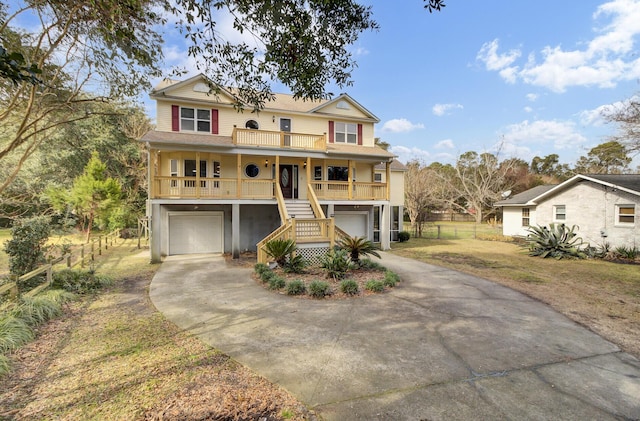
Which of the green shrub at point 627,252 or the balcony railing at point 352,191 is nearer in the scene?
the green shrub at point 627,252

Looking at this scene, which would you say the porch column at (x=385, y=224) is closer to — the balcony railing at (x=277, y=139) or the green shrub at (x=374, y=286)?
the balcony railing at (x=277, y=139)

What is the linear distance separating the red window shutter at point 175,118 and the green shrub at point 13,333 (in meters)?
11.1

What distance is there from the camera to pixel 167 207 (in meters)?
14.3

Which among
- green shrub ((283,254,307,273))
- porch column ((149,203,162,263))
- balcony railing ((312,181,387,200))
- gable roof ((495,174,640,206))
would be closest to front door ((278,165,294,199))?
balcony railing ((312,181,387,200))

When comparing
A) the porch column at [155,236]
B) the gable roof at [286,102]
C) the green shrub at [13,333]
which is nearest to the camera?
the green shrub at [13,333]

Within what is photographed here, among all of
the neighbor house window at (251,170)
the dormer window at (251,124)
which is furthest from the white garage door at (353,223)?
the dormer window at (251,124)

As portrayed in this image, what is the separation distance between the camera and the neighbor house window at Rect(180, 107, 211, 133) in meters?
14.9

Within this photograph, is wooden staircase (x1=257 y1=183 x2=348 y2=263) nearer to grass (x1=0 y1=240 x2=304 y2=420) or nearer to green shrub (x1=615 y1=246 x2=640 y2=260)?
grass (x1=0 y1=240 x2=304 y2=420)

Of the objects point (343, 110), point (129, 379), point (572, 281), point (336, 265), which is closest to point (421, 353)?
point (129, 379)

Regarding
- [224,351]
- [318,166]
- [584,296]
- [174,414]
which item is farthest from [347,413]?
[318,166]

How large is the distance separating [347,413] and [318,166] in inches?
587

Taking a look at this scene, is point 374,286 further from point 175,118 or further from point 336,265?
point 175,118

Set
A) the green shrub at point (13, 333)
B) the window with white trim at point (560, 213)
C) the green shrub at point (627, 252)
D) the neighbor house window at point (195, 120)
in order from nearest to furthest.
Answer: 1. the green shrub at point (13, 333)
2. the green shrub at point (627, 252)
3. the neighbor house window at point (195, 120)
4. the window with white trim at point (560, 213)

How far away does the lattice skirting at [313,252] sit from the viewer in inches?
446
